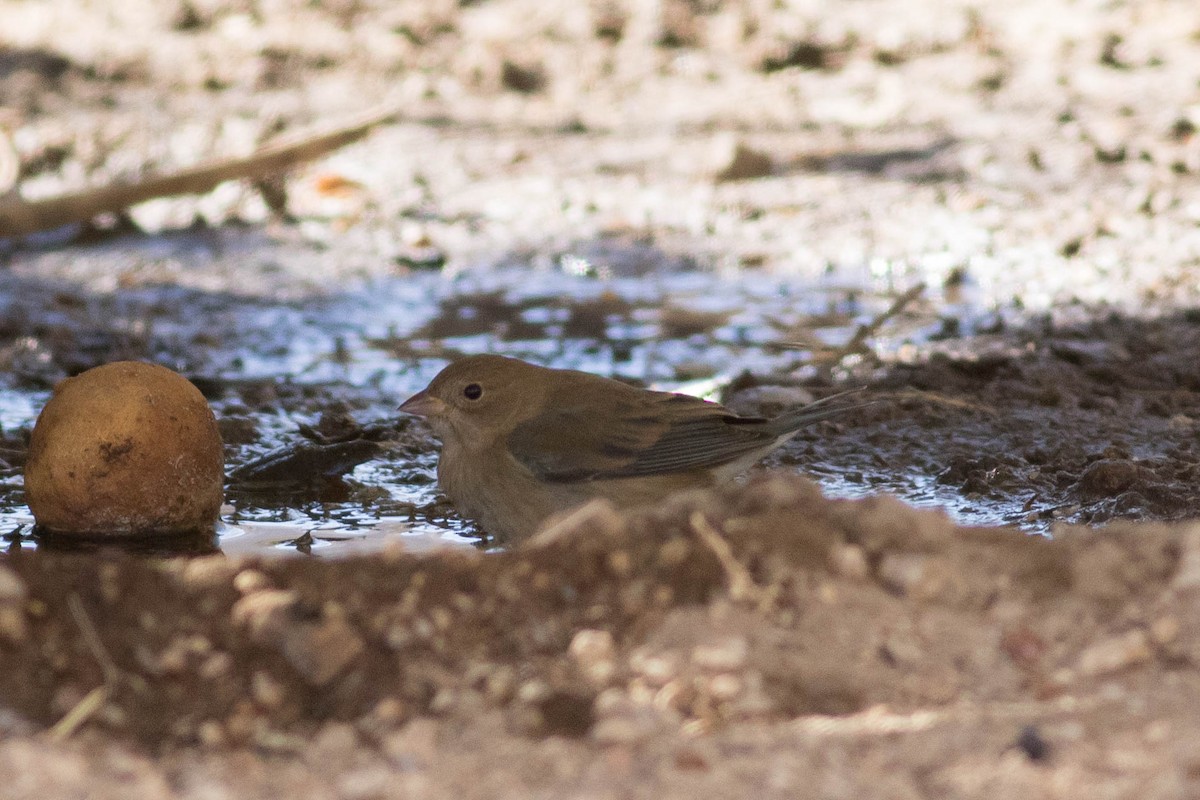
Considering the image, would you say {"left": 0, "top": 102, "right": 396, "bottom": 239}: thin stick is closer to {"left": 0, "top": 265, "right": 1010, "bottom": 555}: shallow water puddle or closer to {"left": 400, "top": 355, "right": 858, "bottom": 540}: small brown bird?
{"left": 0, "top": 265, "right": 1010, "bottom": 555}: shallow water puddle

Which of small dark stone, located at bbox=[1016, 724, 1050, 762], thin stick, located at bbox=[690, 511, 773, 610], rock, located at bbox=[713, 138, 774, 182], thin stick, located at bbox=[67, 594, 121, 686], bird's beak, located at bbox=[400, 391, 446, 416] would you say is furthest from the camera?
rock, located at bbox=[713, 138, 774, 182]

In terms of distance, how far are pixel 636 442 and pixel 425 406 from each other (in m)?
0.78

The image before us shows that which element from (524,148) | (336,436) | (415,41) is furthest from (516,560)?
(415,41)

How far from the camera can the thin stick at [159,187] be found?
8836 mm

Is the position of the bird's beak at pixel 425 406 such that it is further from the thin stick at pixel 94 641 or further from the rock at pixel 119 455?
the thin stick at pixel 94 641

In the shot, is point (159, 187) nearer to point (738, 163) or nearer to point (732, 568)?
point (738, 163)

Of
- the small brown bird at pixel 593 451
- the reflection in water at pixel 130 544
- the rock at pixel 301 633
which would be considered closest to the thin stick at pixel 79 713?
the rock at pixel 301 633

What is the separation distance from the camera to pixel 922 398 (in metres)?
6.20

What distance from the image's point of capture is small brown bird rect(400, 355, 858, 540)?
16.3 ft

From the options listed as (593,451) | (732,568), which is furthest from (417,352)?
(732,568)

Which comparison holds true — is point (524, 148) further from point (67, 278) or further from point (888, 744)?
point (888, 744)

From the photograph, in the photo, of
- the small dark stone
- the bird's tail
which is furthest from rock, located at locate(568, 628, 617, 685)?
the bird's tail

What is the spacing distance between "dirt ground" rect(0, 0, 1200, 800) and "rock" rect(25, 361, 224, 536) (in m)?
0.23

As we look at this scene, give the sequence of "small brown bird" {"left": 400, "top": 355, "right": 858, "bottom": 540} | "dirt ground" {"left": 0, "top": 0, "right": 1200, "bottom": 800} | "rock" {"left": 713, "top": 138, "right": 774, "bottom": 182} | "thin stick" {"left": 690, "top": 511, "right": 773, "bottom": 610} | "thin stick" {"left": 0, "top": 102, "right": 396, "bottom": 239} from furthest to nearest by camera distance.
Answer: "rock" {"left": 713, "top": 138, "right": 774, "bottom": 182} → "thin stick" {"left": 0, "top": 102, "right": 396, "bottom": 239} → "small brown bird" {"left": 400, "top": 355, "right": 858, "bottom": 540} → "thin stick" {"left": 690, "top": 511, "right": 773, "bottom": 610} → "dirt ground" {"left": 0, "top": 0, "right": 1200, "bottom": 800}
